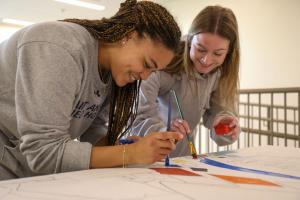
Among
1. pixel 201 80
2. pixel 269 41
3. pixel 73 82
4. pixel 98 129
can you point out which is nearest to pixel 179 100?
pixel 201 80

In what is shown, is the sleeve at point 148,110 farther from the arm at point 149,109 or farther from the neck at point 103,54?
the neck at point 103,54

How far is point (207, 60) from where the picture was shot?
4.61ft

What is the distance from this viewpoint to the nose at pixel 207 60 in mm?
1402

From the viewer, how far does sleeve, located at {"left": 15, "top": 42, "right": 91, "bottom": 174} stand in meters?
0.73

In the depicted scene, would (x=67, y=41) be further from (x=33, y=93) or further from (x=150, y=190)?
(x=150, y=190)

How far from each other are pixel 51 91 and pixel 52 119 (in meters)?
0.07

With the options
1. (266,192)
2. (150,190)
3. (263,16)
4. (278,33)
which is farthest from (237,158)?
(263,16)

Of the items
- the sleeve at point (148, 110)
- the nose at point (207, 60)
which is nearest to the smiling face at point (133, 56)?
the sleeve at point (148, 110)

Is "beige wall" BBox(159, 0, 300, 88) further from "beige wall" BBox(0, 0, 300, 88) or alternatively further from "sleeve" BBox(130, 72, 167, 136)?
"sleeve" BBox(130, 72, 167, 136)

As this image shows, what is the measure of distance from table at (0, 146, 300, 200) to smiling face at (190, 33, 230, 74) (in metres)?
0.55

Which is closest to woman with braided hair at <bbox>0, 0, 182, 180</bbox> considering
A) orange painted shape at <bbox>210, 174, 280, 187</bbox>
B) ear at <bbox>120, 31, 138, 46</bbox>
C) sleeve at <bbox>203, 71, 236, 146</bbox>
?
ear at <bbox>120, 31, 138, 46</bbox>

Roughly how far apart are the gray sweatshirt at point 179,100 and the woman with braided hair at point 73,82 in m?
0.29

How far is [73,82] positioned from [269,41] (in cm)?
372

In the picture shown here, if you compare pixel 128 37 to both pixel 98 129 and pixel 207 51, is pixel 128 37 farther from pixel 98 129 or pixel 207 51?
pixel 207 51
